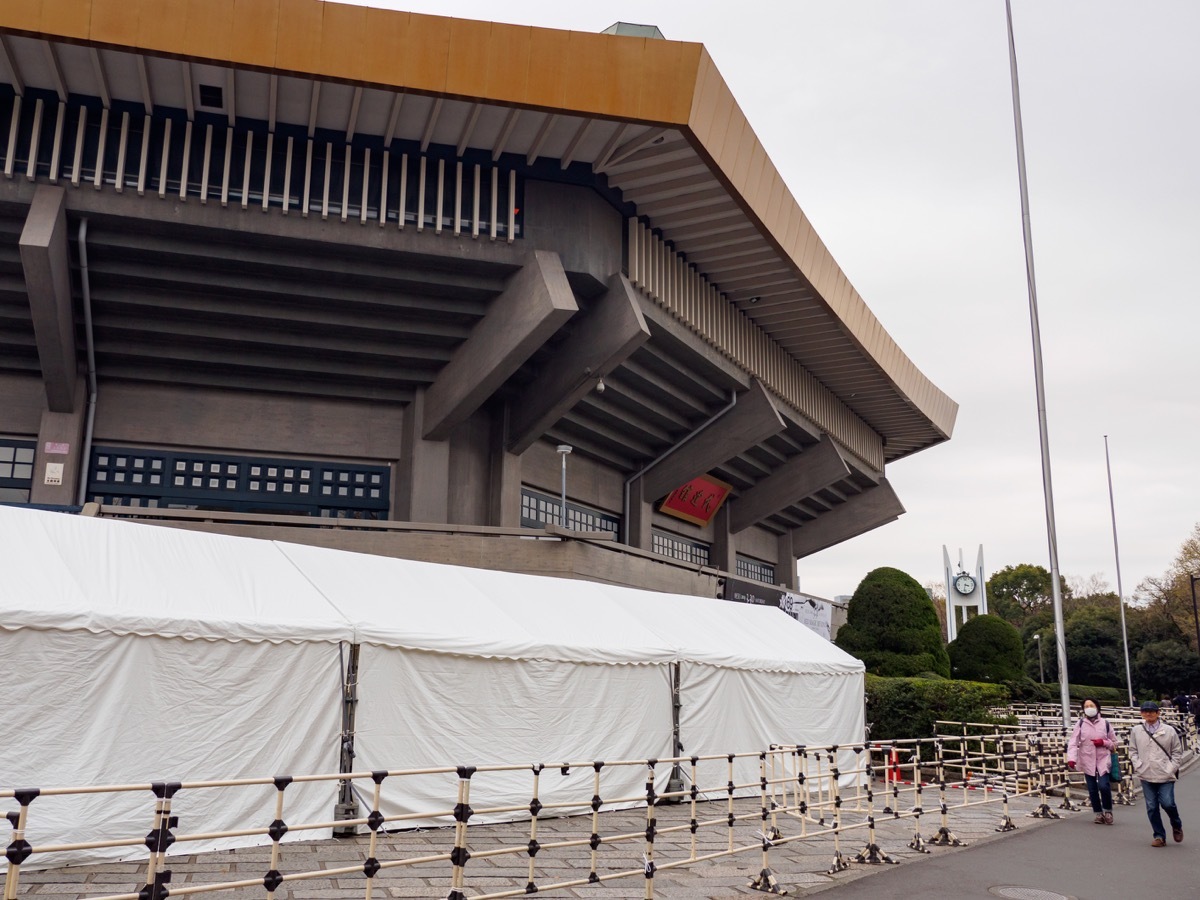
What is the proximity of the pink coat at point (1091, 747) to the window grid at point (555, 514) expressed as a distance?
14915 millimetres

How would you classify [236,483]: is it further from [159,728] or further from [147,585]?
[159,728]

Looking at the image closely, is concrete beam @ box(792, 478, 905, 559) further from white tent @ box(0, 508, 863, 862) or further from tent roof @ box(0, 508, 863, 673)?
white tent @ box(0, 508, 863, 862)

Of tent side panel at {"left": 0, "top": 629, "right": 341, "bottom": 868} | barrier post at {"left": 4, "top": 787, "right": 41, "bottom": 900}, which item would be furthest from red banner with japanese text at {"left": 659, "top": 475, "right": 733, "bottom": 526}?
barrier post at {"left": 4, "top": 787, "right": 41, "bottom": 900}

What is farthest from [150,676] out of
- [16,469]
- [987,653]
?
[987,653]

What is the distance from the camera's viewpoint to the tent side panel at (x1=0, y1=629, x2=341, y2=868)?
28.9 feet

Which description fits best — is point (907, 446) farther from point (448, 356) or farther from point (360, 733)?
point (360, 733)

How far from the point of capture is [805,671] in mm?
17188

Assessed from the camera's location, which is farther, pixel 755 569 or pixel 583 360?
pixel 755 569

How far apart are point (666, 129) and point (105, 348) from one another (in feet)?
44.5

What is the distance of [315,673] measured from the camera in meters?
10.8

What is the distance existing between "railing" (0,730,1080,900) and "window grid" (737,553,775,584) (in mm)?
24678

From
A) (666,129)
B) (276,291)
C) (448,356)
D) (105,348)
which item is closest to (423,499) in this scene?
(448,356)

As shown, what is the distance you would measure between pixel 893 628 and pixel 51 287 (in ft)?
80.1

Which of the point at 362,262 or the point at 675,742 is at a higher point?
the point at 362,262
